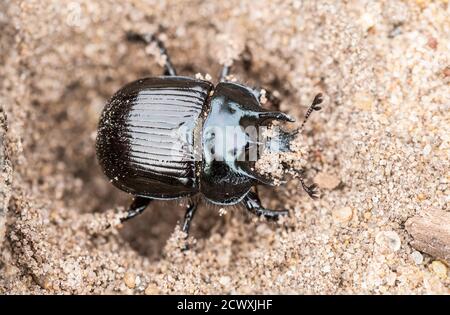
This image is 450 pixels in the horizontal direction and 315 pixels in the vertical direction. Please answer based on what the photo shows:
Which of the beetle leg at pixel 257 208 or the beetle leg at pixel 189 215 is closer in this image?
the beetle leg at pixel 257 208

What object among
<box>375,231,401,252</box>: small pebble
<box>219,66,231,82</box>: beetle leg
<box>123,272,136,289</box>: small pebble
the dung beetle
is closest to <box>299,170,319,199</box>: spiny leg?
the dung beetle

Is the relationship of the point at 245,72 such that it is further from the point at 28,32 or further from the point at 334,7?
the point at 28,32

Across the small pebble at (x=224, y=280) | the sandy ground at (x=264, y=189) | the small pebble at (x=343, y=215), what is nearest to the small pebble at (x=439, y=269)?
the sandy ground at (x=264, y=189)

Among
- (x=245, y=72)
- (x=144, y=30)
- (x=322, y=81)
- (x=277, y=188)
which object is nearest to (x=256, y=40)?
(x=245, y=72)

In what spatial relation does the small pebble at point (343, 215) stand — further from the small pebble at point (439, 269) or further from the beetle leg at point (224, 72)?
the beetle leg at point (224, 72)

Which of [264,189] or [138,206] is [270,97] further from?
[138,206]

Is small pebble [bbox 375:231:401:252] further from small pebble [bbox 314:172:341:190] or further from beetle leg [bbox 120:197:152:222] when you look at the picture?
beetle leg [bbox 120:197:152:222]
